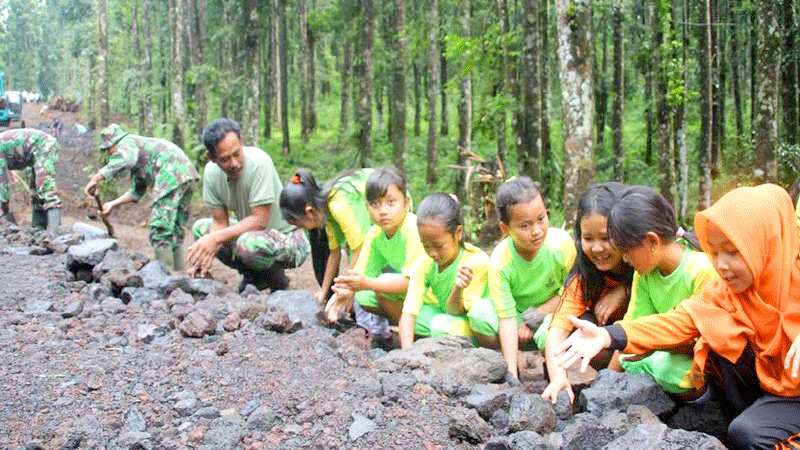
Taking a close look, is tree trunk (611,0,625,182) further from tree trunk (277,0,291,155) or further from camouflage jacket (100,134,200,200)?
camouflage jacket (100,134,200,200)

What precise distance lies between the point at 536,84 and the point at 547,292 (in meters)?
7.02

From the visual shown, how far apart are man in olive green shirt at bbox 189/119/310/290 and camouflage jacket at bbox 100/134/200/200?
0.83m

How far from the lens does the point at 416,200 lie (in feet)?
48.8

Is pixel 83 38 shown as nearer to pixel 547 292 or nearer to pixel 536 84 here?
pixel 536 84

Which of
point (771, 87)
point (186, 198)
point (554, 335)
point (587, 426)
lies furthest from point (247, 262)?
point (771, 87)

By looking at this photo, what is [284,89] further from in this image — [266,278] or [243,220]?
[243,220]

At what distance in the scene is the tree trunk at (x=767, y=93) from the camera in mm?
8312

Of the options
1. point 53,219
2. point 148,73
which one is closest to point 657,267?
point 53,219

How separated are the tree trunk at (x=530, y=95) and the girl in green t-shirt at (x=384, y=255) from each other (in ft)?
20.9

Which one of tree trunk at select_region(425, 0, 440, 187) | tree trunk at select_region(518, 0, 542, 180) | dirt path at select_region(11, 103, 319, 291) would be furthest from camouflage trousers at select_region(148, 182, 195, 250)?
tree trunk at select_region(425, 0, 440, 187)

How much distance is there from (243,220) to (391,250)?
1762 mm

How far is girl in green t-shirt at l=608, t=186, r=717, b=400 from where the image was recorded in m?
3.14

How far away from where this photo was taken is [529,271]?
4.16 m

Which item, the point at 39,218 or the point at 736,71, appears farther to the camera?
the point at 736,71
